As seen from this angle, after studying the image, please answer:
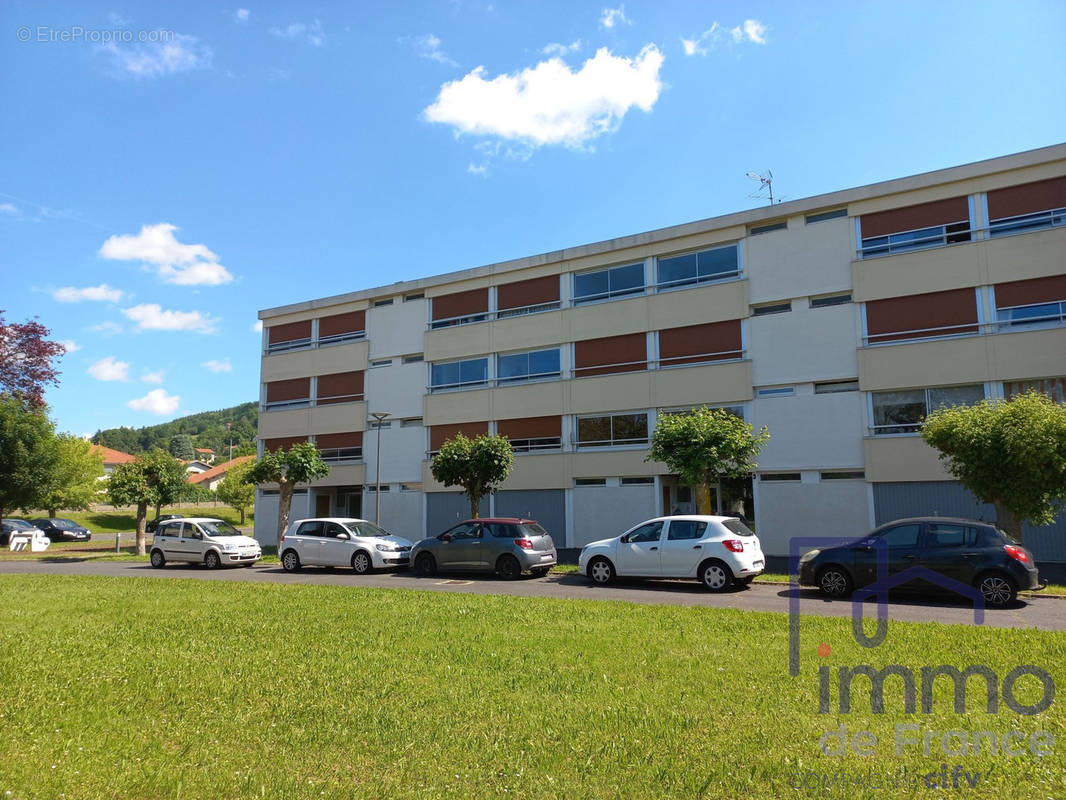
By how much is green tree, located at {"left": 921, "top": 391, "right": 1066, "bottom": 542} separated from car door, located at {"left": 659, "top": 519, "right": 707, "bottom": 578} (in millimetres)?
6225

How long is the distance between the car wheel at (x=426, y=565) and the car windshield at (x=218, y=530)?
7.72 metres

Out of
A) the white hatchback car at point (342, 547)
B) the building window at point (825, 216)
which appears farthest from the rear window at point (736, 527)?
the building window at point (825, 216)

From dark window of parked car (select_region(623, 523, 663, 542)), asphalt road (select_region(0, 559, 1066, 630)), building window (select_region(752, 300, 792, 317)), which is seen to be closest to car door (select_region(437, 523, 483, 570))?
asphalt road (select_region(0, 559, 1066, 630))

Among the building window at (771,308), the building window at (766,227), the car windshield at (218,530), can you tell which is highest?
the building window at (766,227)

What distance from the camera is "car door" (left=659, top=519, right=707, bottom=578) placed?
14.6 meters

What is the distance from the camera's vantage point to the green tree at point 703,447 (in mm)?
18859

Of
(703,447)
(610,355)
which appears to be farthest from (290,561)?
(610,355)

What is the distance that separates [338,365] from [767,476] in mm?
20687

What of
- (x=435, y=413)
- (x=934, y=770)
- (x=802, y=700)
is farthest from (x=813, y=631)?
(x=435, y=413)

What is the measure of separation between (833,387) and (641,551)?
1138 cm

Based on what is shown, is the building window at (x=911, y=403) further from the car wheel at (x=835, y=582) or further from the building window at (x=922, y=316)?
the car wheel at (x=835, y=582)

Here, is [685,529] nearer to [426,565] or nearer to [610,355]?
[426,565]

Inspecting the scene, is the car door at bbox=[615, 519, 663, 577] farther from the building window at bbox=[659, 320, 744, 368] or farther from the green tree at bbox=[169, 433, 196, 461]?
the green tree at bbox=[169, 433, 196, 461]

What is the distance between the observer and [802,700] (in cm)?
584
